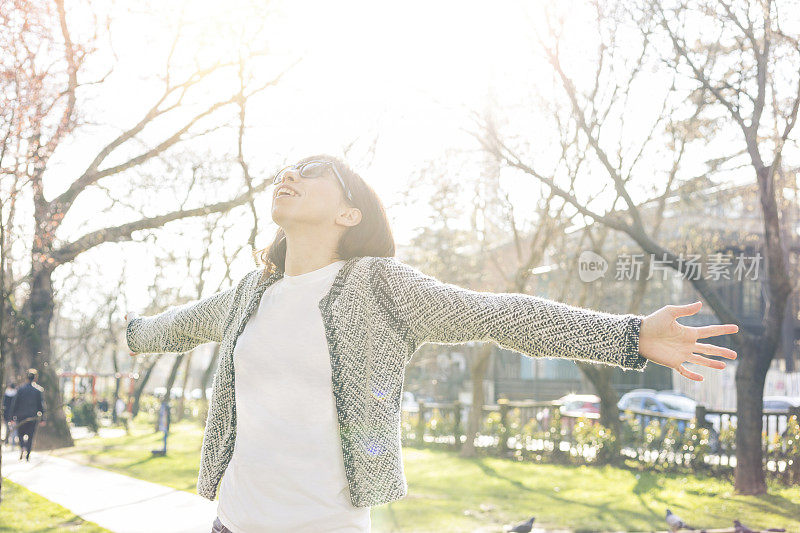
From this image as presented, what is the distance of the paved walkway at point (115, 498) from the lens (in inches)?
343

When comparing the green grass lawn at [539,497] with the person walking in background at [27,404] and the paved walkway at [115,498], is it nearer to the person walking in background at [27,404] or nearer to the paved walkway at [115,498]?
the paved walkway at [115,498]

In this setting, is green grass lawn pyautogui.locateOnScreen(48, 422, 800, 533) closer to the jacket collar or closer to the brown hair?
the jacket collar

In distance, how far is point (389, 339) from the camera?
7.90 ft

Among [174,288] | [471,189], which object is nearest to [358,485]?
[471,189]

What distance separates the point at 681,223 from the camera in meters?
18.5

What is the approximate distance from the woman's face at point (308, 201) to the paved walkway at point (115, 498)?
645 centimetres

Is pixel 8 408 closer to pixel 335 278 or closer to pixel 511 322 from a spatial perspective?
pixel 335 278

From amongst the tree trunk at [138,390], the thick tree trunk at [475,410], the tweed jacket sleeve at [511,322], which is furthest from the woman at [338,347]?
the tree trunk at [138,390]

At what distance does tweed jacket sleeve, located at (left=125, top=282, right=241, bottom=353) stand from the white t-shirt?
0.43 metres

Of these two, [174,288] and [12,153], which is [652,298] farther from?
[12,153]

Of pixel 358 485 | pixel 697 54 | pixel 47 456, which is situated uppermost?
pixel 697 54

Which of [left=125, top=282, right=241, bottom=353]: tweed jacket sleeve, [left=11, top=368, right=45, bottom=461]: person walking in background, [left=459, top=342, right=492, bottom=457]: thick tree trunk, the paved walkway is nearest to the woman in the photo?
[left=125, top=282, right=241, bottom=353]: tweed jacket sleeve

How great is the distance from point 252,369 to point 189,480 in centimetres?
1109

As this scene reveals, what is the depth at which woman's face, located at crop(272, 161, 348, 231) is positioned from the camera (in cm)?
254
